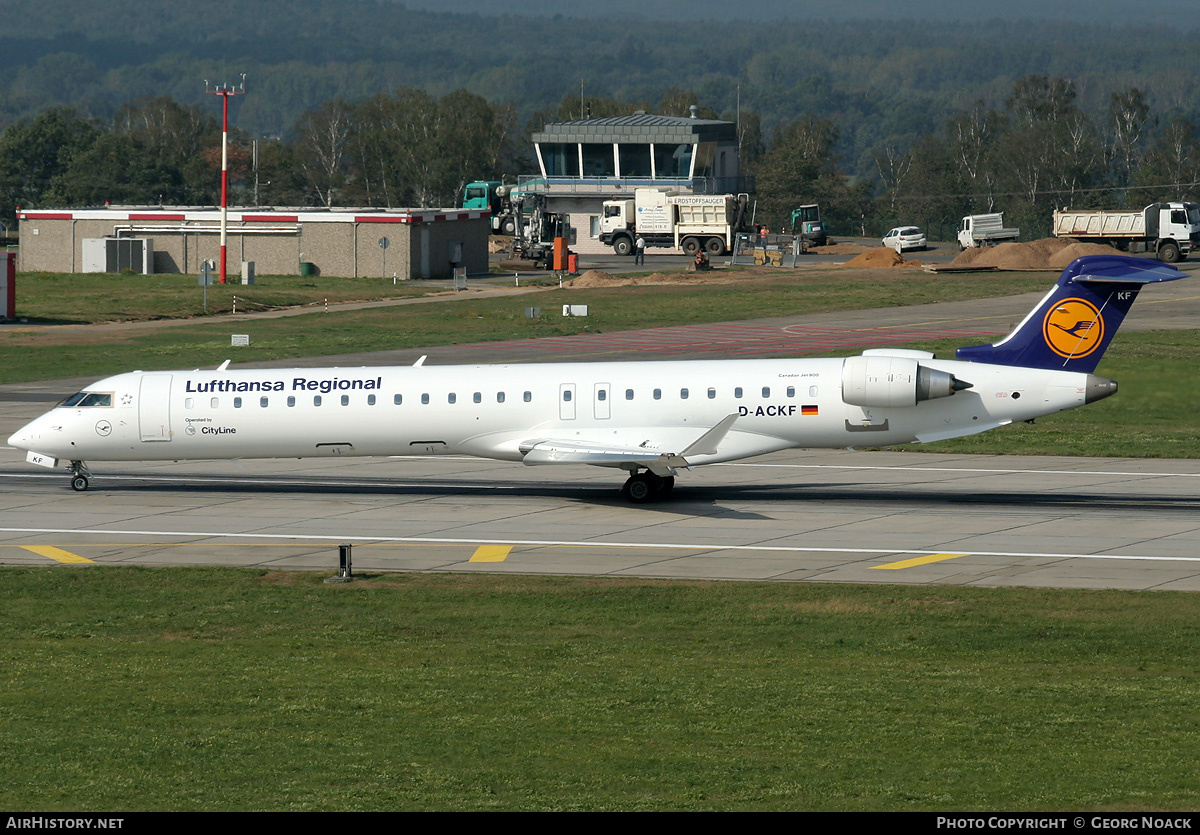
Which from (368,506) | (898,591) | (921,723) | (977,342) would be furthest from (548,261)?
(921,723)

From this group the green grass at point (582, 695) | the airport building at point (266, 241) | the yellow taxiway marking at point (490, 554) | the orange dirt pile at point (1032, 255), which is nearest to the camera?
the green grass at point (582, 695)

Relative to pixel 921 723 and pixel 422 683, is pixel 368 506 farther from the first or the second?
pixel 921 723

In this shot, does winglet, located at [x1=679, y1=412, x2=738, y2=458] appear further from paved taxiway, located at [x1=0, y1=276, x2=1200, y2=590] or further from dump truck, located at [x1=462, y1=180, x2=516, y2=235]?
dump truck, located at [x1=462, y1=180, x2=516, y2=235]

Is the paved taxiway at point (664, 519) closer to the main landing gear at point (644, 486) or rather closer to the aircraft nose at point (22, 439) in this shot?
the main landing gear at point (644, 486)

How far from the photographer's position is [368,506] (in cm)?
3588

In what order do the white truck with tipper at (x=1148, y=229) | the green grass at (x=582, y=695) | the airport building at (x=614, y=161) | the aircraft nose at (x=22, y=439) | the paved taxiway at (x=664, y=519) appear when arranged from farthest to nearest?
the airport building at (x=614, y=161) → the white truck with tipper at (x=1148, y=229) → the aircraft nose at (x=22, y=439) → the paved taxiway at (x=664, y=519) → the green grass at (x=582, y=695)

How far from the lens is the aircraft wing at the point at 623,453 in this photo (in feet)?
109

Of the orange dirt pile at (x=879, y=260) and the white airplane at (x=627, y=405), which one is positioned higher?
the orange dirt pile at (x=879, y=260)

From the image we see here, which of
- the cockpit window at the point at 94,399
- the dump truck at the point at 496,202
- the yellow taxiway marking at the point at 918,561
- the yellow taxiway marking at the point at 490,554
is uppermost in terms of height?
the dump truck at the point at 496,202

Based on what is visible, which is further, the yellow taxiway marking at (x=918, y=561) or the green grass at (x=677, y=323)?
the green grass at (x=677, y=323)

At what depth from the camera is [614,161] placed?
13625 cm

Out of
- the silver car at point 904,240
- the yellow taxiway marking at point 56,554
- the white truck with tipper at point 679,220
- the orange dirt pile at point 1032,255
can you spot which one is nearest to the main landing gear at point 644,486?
the yellow taxiway marking at point 56,554

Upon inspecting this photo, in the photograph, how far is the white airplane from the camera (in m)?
33.6

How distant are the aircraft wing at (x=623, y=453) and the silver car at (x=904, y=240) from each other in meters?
103
